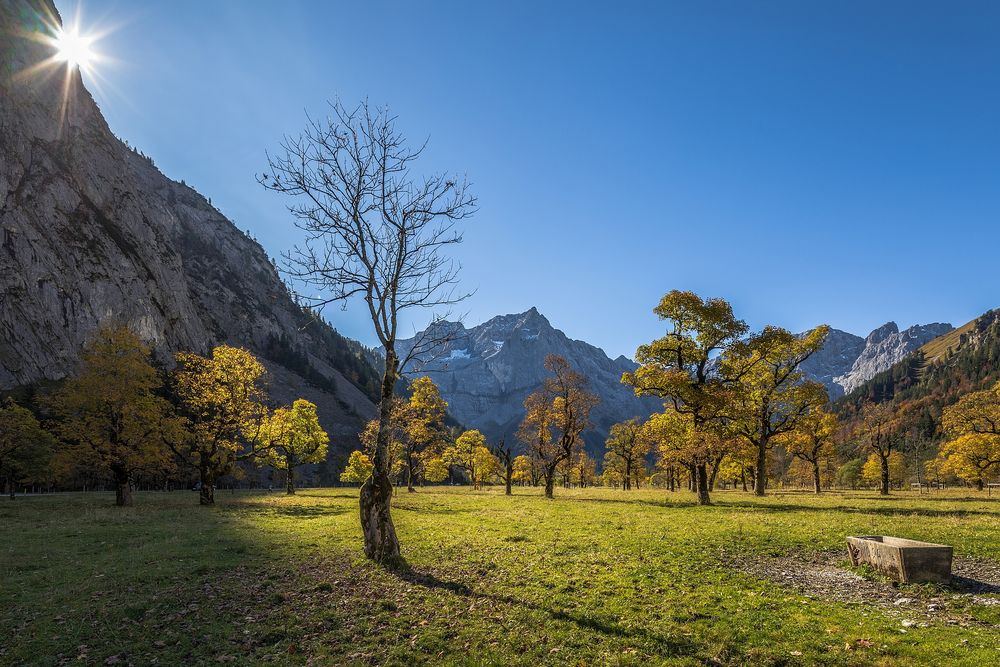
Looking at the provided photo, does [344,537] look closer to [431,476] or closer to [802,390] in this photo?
[802,390]

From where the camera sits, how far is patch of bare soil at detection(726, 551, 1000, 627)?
11125 mm

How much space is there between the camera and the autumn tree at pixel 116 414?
4181 centimetres

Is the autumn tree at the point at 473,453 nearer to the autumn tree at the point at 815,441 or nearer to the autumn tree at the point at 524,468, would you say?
the autumn tree at the point at 524,468

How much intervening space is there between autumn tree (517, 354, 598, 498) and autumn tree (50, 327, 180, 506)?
118ft

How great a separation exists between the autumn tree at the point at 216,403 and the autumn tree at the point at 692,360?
119ft

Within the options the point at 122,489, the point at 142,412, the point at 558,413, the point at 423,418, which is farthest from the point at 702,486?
the point at 122,489

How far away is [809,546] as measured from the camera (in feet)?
60.7

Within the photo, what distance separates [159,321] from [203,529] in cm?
18288

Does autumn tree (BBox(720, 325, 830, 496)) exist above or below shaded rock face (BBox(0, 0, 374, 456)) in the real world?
below

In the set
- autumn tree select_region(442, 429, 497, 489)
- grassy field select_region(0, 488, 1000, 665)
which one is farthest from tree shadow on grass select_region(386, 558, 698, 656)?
autumn tree select_region(442, 429, 497, 489)

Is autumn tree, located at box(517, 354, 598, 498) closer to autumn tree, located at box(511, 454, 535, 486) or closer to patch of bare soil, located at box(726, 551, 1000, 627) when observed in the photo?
patch of bare soil, located at box(726, 551, 1000, 627)

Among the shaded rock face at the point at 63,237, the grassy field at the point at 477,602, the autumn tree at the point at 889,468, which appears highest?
the shaded rock face at the point at 63,237

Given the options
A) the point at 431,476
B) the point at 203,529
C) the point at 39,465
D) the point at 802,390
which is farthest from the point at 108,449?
the point at 431,476

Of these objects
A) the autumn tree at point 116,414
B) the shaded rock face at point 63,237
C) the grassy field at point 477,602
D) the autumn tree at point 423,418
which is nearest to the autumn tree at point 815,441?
the grassy field at point 477,602
